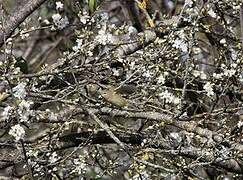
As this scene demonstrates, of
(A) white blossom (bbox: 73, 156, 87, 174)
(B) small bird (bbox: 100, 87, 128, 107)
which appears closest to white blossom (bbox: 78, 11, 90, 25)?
(B) small bird (bbox: 100, 87, 128, 107)

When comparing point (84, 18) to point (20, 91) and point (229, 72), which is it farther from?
point (229, 72)

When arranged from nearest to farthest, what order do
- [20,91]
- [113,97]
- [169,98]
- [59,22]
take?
[20,91] < [113,97] < [169,98] < [59,22]

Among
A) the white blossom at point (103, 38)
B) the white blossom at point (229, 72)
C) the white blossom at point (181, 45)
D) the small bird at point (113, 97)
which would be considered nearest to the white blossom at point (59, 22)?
the white blossom at point (103, 38)

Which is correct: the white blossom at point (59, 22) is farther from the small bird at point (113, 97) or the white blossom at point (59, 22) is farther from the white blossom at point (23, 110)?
the white blossom at point (23, 110)

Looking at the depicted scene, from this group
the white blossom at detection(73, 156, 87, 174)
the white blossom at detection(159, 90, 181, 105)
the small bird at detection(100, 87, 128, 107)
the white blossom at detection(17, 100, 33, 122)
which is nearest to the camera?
the white blossom at detection(17, 100, 33, 122)

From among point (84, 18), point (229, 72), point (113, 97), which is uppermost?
point (84, 18)

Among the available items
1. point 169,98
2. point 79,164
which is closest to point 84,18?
point 169,98

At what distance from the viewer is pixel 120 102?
12.1ft

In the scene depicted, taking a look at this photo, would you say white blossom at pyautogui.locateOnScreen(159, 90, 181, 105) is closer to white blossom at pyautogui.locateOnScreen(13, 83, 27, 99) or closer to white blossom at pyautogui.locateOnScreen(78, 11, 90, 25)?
white blossom at pyautogui.locateOnScreen(78, 11, 90, 25)

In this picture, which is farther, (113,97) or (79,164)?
(79,164)

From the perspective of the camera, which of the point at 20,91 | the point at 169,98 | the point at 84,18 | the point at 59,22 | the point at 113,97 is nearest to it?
the point at 20,91

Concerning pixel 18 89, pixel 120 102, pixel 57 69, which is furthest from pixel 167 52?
pixel 18 89

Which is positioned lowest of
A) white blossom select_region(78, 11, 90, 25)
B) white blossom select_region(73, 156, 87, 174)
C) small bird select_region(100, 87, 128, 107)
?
white blossom select_region(73, 156, 87, 174)

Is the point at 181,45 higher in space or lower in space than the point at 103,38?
lower
